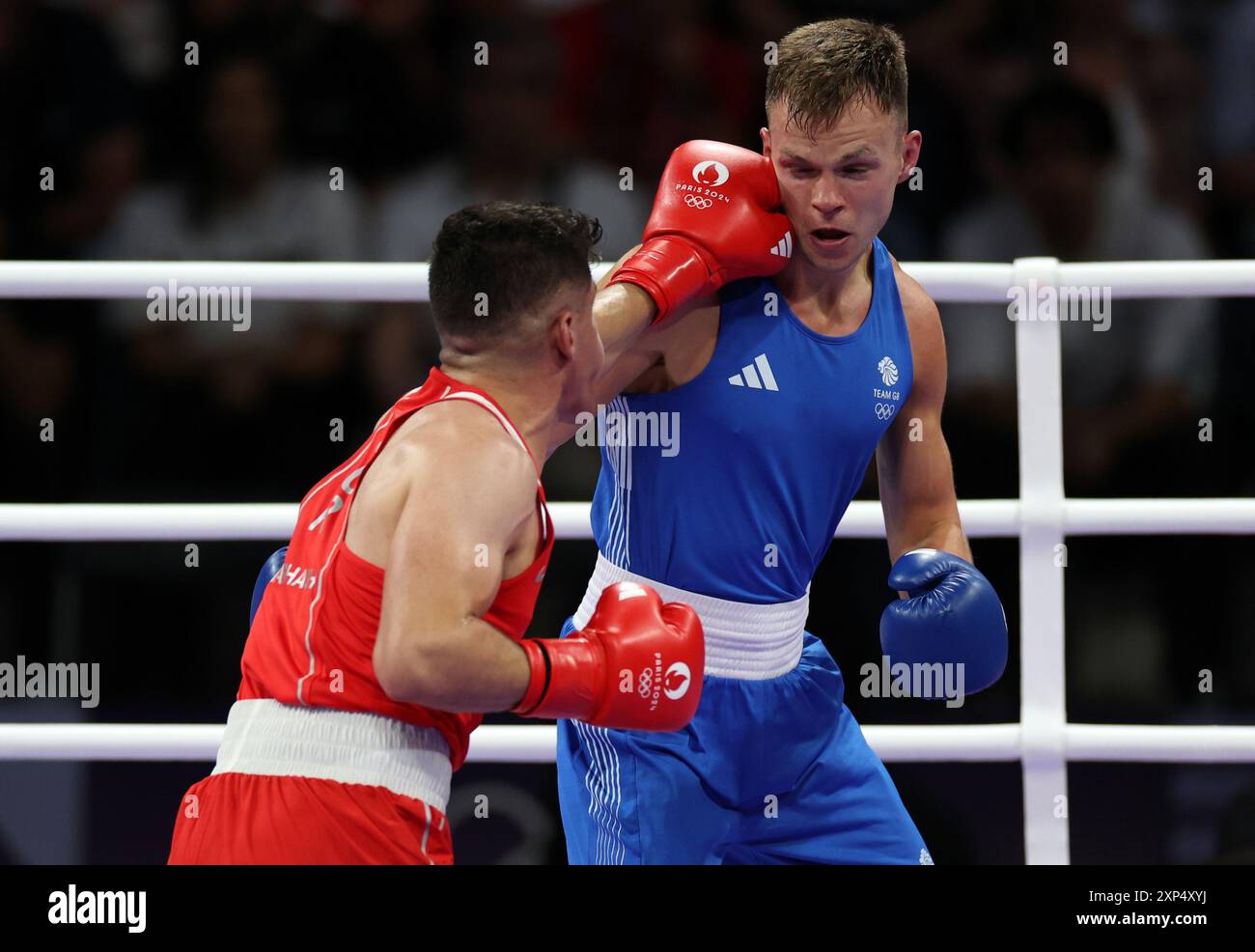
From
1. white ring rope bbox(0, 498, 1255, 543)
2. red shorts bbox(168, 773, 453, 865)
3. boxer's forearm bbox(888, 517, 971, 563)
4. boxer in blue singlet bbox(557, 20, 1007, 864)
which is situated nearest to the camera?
red shorts bbox(168, 773, 453, 865)

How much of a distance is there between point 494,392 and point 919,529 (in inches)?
33.6

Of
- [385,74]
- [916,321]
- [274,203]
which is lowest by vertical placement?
[916,321]

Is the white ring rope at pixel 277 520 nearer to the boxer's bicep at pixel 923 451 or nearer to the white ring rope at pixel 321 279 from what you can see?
the boxer's bicep at pixel 923 451

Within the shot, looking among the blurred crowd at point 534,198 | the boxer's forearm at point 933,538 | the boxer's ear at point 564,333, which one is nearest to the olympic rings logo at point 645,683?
the boxer's ear at point 564,333

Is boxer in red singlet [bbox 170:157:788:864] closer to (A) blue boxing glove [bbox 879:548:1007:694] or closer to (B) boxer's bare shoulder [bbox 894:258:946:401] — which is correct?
(A) blue boxing glove [bbox 879:548:1007:694]

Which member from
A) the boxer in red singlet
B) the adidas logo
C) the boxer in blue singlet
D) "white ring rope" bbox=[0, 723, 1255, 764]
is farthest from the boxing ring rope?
the boxer in red singlet

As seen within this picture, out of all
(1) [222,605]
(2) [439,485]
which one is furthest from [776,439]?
(1) [222,605]

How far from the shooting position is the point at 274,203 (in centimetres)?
401

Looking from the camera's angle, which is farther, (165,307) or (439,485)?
(165,307)

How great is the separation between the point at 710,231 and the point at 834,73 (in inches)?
11.8

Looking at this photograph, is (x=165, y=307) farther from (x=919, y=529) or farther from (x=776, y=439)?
(x=919, y=529)

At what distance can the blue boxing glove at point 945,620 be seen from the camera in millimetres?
2225

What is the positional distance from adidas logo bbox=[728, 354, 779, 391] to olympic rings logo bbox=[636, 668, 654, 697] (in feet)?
1.84

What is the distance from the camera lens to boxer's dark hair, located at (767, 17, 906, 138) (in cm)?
220
